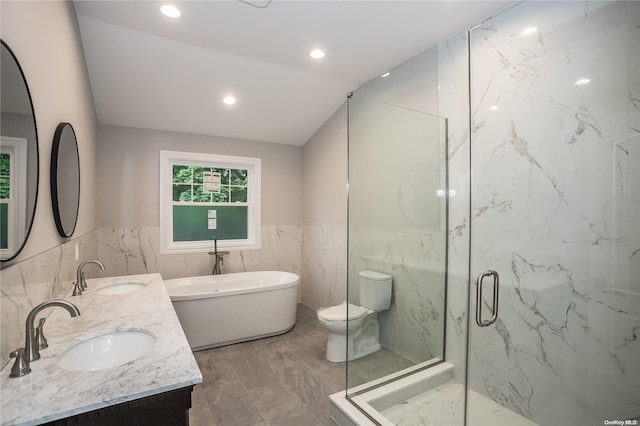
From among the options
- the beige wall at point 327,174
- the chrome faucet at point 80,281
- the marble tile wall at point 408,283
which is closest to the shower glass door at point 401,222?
the marble tile wall at point 408,283

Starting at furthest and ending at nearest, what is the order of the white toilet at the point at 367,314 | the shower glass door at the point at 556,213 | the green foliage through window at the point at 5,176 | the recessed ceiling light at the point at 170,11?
the white toilet at the point at 367,314 < the recessed ceiling light at the point at 170,11 < the shower glass door at the point at 556,213 < the green foliage through window at the point at 5,176

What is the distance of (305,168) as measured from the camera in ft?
15.6

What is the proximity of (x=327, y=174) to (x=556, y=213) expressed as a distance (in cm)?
270

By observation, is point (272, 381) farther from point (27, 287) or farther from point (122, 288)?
point (27, 287)

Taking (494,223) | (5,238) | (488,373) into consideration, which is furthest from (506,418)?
(5,238)

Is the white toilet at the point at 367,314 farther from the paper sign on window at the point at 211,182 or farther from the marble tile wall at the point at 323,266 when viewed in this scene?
the paper sign on window at the point at 211,182

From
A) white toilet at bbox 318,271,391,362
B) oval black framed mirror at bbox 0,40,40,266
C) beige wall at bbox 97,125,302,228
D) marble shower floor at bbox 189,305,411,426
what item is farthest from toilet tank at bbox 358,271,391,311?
beige wall at bbox 97,125,302,228

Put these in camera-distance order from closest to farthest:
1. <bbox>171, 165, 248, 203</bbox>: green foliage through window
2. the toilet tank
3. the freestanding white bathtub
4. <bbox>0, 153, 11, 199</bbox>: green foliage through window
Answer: <bbox>0, 153, 11, 199</bbox>: green foliage through window
the toilet tank
the freestanding white bathtub
<bbox>171, 165, 248, 203</bbox>: green foliage through window

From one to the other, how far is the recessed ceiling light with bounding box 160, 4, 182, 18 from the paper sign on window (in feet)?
A: 7.34

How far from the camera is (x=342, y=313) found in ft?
9.70

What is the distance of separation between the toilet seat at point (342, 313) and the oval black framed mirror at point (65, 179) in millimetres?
2017

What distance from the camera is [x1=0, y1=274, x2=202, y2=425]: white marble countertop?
88 cm

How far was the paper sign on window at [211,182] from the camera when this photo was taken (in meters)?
4.27

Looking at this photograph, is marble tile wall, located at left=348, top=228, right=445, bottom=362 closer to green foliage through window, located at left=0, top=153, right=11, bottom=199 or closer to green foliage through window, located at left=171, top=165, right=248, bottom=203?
green foliage through window, located at left=0, top=153, right=11, bottom=199
